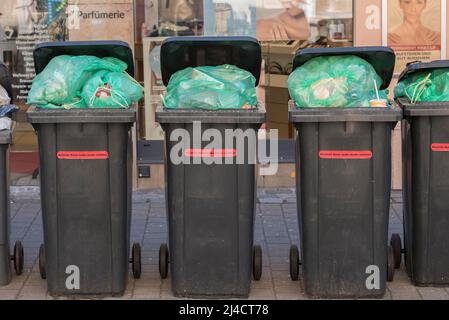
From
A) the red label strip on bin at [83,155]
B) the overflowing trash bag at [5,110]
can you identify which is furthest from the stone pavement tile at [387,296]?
the overflowing trash bag at [5,110]

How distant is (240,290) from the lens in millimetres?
5953

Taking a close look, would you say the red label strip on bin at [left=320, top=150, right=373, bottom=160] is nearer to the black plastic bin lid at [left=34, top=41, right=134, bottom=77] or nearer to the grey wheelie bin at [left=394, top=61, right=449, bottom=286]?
the grey wheelie bin at [left=394, top=61, right=449, bottom=286]

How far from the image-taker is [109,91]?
19.3 ft

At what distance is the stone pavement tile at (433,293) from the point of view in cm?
599

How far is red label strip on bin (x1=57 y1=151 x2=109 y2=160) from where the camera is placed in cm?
576

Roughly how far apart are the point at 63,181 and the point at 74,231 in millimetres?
338

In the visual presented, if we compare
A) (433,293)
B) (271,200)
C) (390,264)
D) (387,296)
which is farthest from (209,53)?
(271,200)

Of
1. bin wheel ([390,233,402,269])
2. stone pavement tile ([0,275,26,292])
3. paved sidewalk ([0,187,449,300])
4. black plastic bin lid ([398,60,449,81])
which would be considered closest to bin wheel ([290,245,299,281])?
paved sidewalk ([0,187,449,300])

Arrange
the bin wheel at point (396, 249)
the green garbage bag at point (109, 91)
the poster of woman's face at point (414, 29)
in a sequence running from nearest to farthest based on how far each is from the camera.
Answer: the green garbage bag at point (109, 91)
the bin wheel at point (396, 249)
the poster of woman's face at point (414, 29)

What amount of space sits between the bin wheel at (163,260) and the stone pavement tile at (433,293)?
172cm

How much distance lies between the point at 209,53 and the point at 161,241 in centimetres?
190

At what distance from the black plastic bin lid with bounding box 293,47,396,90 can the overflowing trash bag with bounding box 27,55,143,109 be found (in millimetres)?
1102

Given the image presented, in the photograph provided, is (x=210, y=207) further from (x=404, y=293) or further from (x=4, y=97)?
(x=4, y=97)

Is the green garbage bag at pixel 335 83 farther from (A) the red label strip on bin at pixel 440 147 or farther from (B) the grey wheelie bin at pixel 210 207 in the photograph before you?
(A) the red label strip on bin at pixel 440 147
